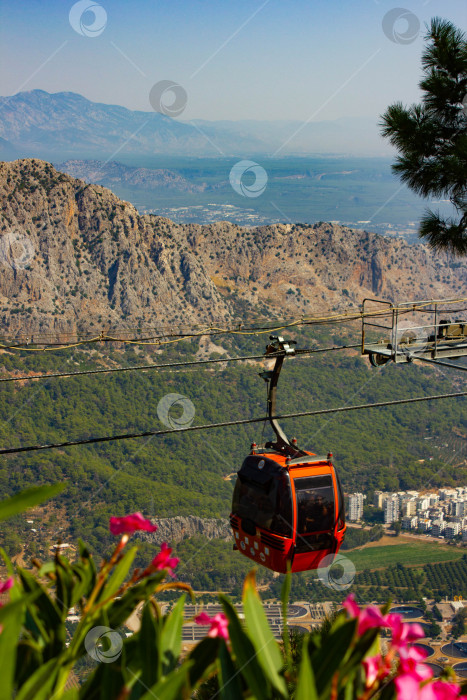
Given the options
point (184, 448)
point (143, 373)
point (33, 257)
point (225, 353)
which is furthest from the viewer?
point (33, 257)

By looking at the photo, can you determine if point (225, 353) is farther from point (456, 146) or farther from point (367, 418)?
point (456, 146)

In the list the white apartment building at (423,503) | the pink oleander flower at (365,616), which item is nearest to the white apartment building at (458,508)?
the white apartment building at (423,503)

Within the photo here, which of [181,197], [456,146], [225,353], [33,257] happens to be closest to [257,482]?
[456,146]

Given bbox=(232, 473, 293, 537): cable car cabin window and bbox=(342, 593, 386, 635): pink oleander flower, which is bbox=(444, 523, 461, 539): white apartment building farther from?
bbox=(342, 593, 386, 635): pink oleander flower

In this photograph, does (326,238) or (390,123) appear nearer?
(390,123)

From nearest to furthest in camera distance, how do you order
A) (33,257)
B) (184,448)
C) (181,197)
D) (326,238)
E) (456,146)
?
(456,146), (184,448), (33,257), (326,238), (181,197)

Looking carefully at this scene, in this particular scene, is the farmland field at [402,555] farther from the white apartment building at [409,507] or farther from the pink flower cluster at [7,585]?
the pink flower cluster at [7,585]

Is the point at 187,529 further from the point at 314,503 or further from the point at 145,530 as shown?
the point at 145,530

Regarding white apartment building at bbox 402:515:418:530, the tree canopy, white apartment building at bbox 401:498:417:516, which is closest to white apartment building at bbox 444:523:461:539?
white apartment building at bbox 402:515:418:530
